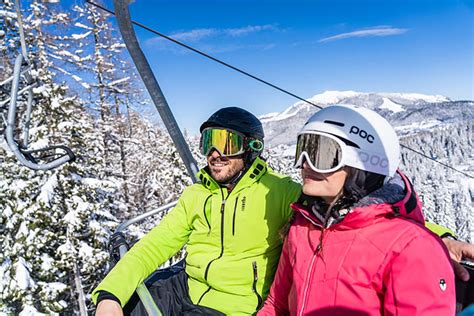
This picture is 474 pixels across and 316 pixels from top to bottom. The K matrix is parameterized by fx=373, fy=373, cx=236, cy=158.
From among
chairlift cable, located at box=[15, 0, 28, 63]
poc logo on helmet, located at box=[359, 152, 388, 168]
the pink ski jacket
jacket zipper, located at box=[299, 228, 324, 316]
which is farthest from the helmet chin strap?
chairlift cable, located at box=[15, 0, 28, 63]

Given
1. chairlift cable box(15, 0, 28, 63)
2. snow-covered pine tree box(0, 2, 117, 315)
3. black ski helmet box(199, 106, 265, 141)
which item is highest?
Result: chairlift cable box(15, 0, 28, 63)

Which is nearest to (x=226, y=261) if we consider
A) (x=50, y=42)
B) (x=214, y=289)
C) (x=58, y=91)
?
(x=214, y=289)

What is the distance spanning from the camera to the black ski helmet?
292cm

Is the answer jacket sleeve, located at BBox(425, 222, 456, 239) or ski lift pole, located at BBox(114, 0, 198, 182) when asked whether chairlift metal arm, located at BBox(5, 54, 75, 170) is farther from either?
jacket sleeve, located at BBox(425, 222, 456, 239)

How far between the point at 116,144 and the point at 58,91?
6.46 meters

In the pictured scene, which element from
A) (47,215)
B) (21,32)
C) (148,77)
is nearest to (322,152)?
(148,77)

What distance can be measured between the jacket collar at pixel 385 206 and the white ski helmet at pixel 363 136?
0.34 feet

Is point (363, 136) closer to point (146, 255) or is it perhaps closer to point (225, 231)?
point (225, 231)

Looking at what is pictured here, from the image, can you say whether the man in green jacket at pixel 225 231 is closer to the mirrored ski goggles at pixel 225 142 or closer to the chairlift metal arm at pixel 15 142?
the mirrored ski goggles at pixel 225 142

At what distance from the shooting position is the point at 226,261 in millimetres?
2693

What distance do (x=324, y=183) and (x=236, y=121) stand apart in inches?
46.9

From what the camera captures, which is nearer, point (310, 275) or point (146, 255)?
point (310, 275)

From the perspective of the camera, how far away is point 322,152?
1909mm

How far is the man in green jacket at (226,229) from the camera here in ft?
8.65
